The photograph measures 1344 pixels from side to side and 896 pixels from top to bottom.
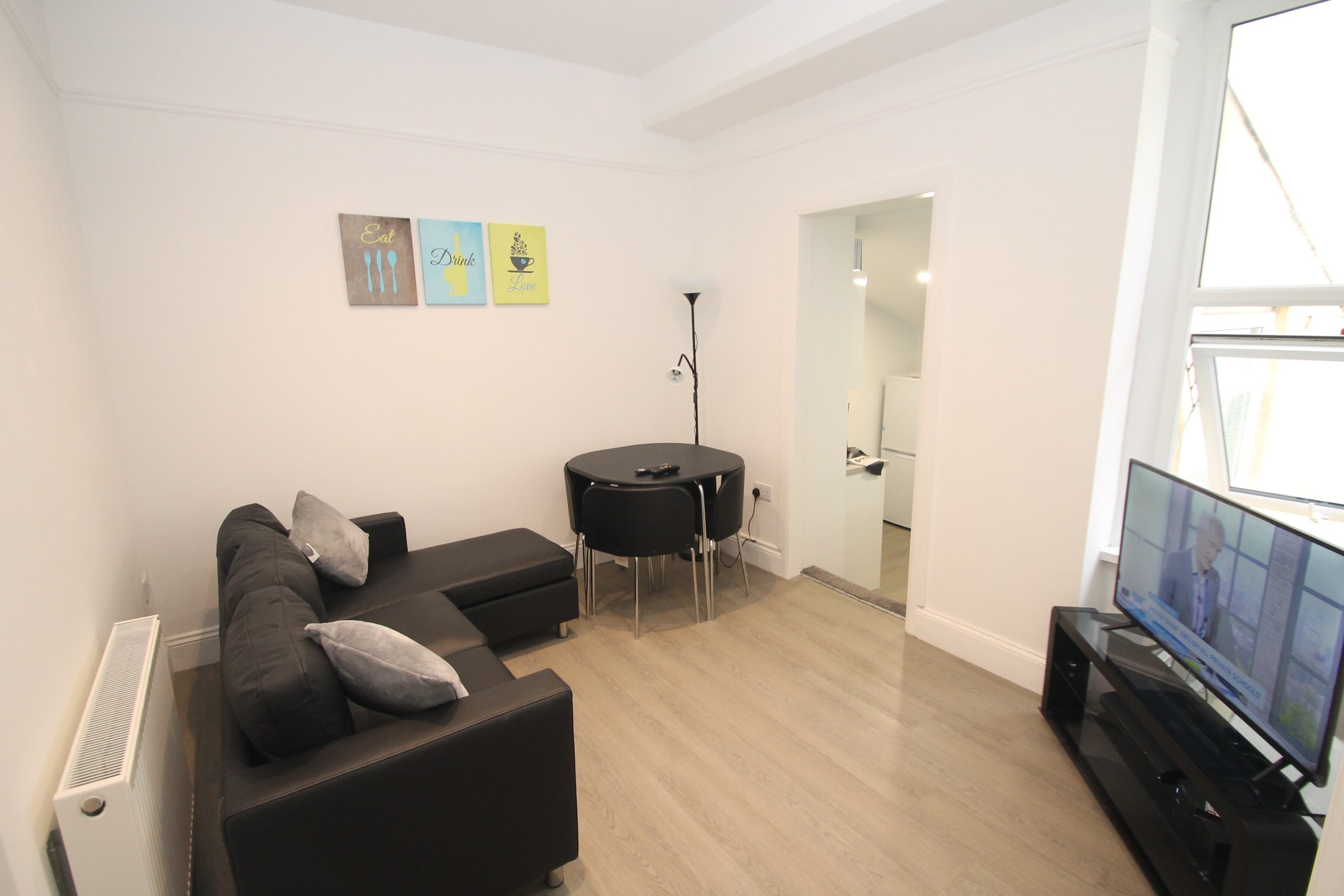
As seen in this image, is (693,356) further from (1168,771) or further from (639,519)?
(1168,771)

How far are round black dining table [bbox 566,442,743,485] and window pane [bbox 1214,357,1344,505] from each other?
1949 mm

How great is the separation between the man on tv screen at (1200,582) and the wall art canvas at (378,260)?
3.24 metres

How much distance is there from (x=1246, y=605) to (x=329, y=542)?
3.01m

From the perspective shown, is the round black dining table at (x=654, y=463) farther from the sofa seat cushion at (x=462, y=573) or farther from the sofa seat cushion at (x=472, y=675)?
the sofa seat cushion at (x=472, y=675)

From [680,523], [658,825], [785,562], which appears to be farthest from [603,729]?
[785,562]

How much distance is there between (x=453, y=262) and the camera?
3.15m

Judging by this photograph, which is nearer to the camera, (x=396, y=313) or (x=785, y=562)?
(x=396, y=313)

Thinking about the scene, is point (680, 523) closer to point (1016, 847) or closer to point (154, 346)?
point (1016, 847)

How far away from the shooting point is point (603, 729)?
2383 millimetres

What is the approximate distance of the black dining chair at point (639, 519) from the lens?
9.61 feet

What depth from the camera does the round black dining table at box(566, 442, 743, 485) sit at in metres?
3.09

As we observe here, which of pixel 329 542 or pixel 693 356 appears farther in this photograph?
pixel 693 356

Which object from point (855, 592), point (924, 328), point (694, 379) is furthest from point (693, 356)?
point (855, 592)

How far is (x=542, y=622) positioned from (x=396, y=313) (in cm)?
167
